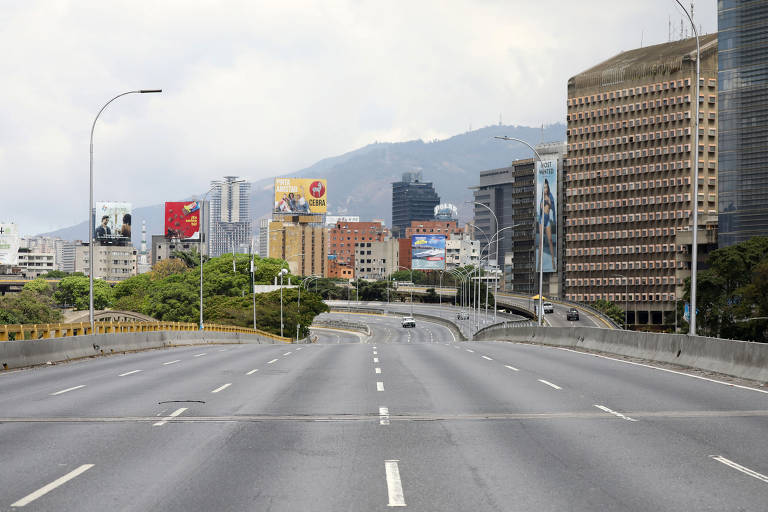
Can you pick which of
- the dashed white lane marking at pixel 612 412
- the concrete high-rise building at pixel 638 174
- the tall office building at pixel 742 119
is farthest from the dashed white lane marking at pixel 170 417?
the concrete high-rise building at pixel 638 174

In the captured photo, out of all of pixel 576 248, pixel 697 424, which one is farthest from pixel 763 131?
pixel 697 424

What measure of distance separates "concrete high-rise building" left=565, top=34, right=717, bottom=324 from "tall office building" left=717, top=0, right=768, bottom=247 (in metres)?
23.7

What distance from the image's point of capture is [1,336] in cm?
2831

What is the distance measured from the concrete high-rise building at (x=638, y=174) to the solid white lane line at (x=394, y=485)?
16437 centimetres

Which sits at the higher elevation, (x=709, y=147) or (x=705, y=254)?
(x=709, y=147)

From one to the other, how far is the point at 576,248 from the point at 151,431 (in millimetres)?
184439

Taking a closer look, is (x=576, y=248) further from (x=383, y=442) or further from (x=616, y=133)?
(x=383, y=442)

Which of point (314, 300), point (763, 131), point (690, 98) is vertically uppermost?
point (690, 98)

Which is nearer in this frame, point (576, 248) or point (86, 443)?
point (86, 443)

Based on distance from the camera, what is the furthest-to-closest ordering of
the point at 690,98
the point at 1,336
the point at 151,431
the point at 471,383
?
the point at 690,98
the point at 1,336
the point at 471,383
the point at 151,431

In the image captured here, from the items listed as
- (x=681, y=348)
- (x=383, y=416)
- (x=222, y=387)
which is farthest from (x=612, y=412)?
(x=681, y=348)

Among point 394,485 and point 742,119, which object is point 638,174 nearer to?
point 742,119

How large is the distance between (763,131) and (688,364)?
127m

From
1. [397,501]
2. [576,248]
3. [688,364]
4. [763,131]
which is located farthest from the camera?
[576,248]
